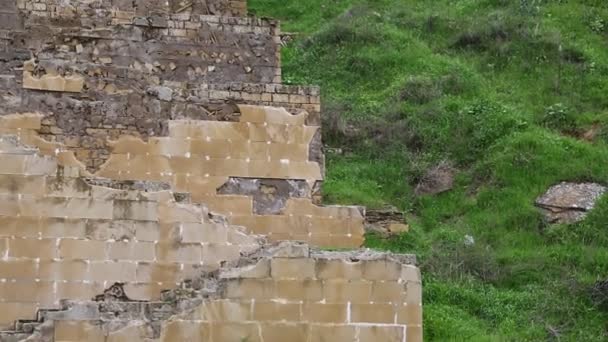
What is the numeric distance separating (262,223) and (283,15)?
15577mm

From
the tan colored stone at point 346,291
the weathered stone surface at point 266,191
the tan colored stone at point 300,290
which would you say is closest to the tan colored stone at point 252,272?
the tan colored stone at point 300,290

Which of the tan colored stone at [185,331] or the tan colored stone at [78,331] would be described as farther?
the tan colored stone at [185,331]

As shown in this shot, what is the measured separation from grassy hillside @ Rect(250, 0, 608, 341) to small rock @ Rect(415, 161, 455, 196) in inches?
6.2

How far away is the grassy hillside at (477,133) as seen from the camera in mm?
15180

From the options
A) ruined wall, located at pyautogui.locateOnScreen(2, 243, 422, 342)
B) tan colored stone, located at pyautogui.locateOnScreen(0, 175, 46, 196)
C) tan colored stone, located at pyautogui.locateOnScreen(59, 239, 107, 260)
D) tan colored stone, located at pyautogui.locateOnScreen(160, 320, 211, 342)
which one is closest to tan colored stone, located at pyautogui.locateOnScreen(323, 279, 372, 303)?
ruined wall, located at pyautogui.locateOnScreen(2, 243, 422, 342)

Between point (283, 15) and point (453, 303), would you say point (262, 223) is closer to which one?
point (453, 303)

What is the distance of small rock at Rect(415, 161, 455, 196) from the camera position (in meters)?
19.6

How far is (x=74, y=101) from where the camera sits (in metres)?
14.9

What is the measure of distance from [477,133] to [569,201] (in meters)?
2.85

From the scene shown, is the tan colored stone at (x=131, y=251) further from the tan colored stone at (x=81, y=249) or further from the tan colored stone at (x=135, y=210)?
the tan colored stone at (x=135, y=210)

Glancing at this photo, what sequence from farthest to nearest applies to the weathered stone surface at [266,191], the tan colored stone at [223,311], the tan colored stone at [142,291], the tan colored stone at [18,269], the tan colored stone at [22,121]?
the weathered stone surface at [266,191], the tan colored stone at [22,121], the tan colored stone at [142,291], the tan colored stone at [18,269], the tan colored stone at [223,311]

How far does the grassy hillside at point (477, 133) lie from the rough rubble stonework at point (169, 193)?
232 centimetres

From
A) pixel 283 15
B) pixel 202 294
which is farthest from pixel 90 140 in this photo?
pixel 283 15

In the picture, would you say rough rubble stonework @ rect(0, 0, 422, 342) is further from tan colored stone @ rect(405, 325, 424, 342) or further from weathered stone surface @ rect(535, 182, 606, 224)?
weathered stone surface @ rect(535, 182, 606, 224)
